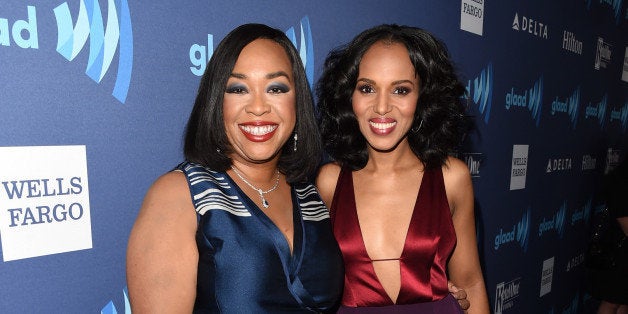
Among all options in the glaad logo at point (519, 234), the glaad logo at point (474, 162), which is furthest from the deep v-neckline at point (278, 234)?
the glaad logo at point (519, 234)

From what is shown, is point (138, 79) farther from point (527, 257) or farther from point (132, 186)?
point (527, 257)

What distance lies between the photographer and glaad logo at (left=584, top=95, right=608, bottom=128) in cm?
417

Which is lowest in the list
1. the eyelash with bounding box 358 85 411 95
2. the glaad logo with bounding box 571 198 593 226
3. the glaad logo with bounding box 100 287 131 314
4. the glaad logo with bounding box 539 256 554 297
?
the glaad logo with bounding box 539 256 554 297

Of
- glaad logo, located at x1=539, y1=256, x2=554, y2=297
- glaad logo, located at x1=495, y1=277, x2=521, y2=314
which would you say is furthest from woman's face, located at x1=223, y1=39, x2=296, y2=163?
glaad logo, located at x1=539, y1=256, x2=554, y2=297

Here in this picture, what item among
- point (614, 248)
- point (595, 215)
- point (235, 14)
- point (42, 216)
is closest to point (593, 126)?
point (595, 215)

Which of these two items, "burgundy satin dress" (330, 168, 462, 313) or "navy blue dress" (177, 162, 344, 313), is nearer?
"navy blue dress" (177, 162, 344, 313)

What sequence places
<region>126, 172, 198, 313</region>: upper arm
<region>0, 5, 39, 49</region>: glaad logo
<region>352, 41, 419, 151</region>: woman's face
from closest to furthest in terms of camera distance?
<region>126, 172, 198, 313</region>: upper arm
<region>0, 5, 39, 49</region>: glaad logo
<region>352, 41, 419, 151</region>: woman's face

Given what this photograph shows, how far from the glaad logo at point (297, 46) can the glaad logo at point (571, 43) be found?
109 inches

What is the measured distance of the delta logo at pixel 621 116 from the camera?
185 inches

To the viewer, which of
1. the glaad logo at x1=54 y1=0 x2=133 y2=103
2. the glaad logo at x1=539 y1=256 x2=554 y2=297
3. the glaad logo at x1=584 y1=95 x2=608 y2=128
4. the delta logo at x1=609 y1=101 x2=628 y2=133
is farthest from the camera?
the delta logo at x1=609 y1=101 x2=628 y2=133

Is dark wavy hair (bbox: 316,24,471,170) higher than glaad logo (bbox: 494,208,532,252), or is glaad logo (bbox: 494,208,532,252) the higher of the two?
dark wavy hair (bbox: 316,24,471,170)

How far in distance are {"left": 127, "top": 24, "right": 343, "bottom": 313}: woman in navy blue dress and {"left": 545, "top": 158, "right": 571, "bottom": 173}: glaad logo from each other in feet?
9.62

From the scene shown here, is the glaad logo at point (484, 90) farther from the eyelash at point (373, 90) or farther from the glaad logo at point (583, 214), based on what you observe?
the glaad logo at point (583, 214)

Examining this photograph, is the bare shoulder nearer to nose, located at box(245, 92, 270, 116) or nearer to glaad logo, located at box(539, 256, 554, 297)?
nose, located at box(245, 92, 270, 116)
